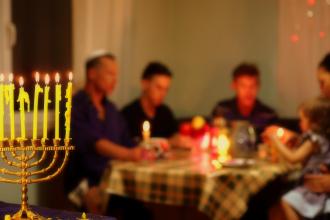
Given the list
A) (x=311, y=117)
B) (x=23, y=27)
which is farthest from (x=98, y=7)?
(x=311, y=117)

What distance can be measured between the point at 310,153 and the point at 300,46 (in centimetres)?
153

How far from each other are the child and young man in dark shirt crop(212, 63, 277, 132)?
101cm

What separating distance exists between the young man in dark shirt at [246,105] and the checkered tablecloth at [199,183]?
110cm

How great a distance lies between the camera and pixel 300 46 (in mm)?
4188

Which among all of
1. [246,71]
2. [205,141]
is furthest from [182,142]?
[246,71]

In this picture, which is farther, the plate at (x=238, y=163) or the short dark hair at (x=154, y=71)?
the short dark hair at (x=154, y=71)

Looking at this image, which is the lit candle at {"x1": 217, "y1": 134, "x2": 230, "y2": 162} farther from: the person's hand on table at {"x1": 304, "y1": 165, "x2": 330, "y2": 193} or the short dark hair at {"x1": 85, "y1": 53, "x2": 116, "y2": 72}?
the short dark hair at {"x1": 85, "y1": 53, "x2": 116, "y2": 72}

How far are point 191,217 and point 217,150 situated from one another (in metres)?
1.05

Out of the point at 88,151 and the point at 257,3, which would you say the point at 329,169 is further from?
the point at 257,3

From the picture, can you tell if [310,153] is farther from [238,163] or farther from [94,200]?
[94,200]

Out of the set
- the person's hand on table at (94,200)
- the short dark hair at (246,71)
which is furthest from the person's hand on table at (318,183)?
the short dark hair at (246,71)

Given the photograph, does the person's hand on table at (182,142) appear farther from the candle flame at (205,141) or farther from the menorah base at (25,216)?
the menorah base at (25,216)

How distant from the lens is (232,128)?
3215 millimetres

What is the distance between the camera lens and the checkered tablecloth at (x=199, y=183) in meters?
2.71
